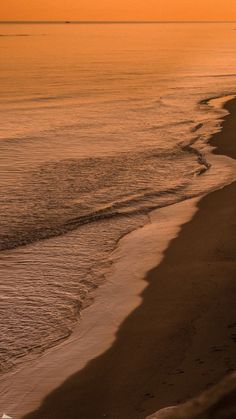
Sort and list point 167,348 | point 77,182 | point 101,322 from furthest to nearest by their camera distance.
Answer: point 77,182
point 101,322
point 167,348

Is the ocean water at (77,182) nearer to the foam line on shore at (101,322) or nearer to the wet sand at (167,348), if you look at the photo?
the foam line on shore at (101,322)

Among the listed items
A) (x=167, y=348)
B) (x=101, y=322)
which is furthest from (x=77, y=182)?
(x=167, y=348)

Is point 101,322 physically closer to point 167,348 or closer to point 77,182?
point 167,348

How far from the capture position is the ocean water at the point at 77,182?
569 centimetres

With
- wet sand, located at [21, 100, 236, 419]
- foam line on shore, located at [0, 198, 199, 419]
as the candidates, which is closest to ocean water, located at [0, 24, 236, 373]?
foam line on shore, located at [0, 198, 199, 419]

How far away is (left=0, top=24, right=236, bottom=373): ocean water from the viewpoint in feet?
18.7

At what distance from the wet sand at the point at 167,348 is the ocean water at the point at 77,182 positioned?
56 centimetres

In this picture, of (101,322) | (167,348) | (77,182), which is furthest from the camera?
(77,182)

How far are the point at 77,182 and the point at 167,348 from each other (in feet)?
18.9

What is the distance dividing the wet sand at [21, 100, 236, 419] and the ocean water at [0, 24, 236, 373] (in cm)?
56

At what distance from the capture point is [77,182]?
1016 centimetres

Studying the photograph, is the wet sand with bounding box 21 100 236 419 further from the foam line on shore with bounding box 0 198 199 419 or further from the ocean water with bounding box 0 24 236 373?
the ocean water with bounding box 0 24 236 373

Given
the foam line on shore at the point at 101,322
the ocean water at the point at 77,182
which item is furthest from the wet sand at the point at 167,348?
the ocean water at the point at 77,182

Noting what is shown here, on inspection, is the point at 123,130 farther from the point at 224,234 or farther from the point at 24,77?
the point at 24,77
